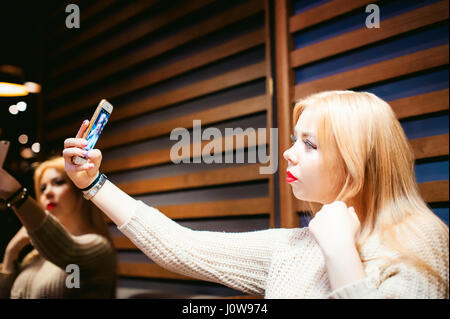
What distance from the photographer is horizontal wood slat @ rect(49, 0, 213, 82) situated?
2.46 m

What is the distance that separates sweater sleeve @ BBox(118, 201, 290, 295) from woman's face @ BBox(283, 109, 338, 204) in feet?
0.85

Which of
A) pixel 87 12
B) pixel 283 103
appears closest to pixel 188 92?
pixel 283 103

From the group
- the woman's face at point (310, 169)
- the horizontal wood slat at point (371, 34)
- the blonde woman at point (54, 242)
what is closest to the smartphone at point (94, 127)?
the woman's face at point (310, 169)

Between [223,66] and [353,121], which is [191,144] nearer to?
[223,66]

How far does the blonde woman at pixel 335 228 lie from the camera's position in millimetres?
984

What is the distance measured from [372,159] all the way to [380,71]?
724 millimetres

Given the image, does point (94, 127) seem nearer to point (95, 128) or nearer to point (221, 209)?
point (95, 128)

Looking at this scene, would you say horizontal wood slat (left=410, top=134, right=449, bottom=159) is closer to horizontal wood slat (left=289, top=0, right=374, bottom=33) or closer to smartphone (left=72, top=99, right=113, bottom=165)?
horizontal wood slat (left=289, top=0, right=374, bottom=33)

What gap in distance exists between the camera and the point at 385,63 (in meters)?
1.71

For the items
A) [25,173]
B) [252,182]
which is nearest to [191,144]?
[252,182]

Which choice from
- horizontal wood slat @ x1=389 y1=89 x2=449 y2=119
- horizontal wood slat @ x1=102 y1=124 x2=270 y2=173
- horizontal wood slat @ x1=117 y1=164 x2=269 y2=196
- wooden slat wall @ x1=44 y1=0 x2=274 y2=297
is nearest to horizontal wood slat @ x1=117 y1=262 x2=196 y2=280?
wooden slat wall @ x1=44 y1=0 x2=274 y2=297

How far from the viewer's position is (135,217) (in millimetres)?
1256
